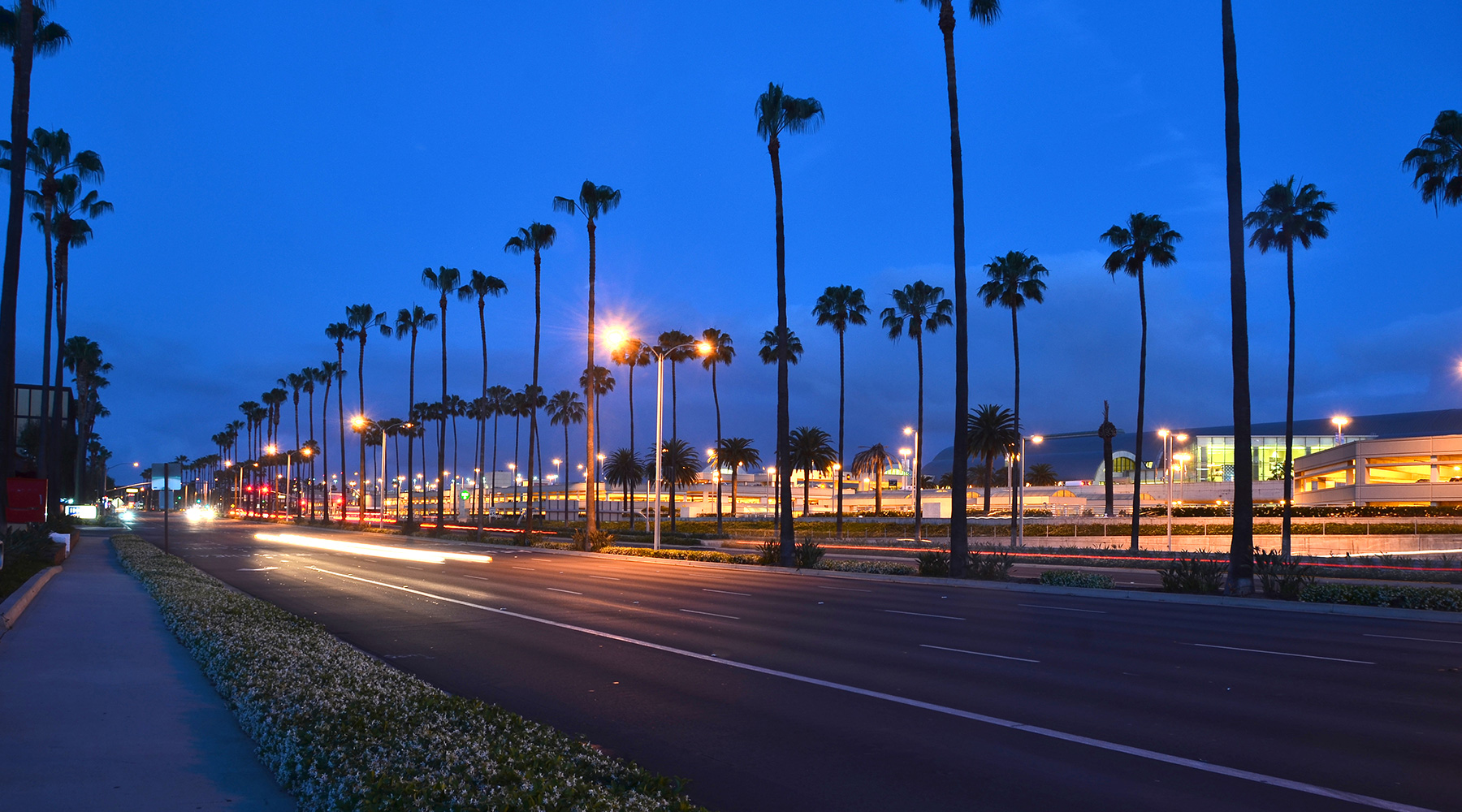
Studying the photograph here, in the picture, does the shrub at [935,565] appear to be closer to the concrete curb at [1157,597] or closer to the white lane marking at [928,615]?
the concrete curb at [1157,597]

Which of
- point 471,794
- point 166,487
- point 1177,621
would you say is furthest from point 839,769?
point 166,487

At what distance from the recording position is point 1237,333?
2536 cm

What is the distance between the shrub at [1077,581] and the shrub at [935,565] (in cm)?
297

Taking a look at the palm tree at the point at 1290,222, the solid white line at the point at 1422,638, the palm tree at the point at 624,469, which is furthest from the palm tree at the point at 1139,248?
the palm tree at the point at 624,469

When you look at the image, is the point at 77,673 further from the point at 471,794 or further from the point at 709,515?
the point at 709,515

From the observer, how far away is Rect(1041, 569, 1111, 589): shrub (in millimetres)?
26125

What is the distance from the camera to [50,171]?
40625 mm

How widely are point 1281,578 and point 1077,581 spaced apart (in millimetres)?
5091

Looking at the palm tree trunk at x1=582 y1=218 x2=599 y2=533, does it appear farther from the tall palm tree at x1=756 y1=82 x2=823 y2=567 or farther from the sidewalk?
the sidewalk

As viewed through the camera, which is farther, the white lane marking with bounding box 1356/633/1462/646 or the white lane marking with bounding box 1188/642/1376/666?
the white lane marking with bounding box 1356/633/1462/646

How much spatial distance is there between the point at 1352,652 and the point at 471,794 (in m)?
13.8

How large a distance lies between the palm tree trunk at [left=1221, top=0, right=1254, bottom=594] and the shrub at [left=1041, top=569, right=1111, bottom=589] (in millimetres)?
3147

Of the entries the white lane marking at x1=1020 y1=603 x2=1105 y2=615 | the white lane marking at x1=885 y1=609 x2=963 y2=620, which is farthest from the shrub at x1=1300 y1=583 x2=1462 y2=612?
the white lane marking at x1=885 y1=609 x2=963 y2=620

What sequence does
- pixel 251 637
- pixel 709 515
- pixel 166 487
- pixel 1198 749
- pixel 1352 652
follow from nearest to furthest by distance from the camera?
pixel 1198 749, pixel 251 637, pixel 1352 652, pixel 166 487, pixel 709 515
